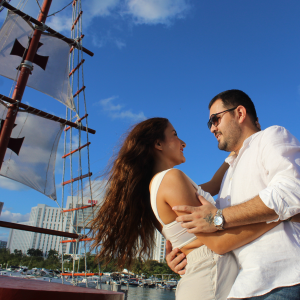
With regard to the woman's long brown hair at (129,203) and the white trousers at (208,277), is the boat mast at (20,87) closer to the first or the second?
the woman's long brown hair at (129,203)

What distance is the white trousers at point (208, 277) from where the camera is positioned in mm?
1675

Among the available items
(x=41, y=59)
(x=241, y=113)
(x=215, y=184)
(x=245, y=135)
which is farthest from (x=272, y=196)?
(x=41, y=59)

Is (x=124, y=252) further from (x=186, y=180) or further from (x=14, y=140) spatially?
(x=14, y=140)

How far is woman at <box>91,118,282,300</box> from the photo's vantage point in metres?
1.70

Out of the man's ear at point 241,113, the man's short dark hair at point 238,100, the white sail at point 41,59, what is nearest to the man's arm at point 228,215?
the man's ear at point 241,113

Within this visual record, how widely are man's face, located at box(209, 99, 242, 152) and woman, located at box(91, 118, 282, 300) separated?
0.40 metres

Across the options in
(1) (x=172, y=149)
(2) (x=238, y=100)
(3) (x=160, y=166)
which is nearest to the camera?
(3) (x=160, y=166)

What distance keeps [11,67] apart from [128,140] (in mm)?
19825

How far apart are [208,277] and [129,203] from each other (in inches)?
36.5

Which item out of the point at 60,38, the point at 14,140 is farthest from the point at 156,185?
the point at 60,38

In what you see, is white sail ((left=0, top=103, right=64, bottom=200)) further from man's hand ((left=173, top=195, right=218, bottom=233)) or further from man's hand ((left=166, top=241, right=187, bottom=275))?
man's hand ((left=173, top=195, right=218, bottom=233))

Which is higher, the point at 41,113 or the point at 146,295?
the point at 41,113

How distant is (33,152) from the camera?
67.4ft

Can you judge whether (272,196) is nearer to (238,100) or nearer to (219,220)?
(219,220)
